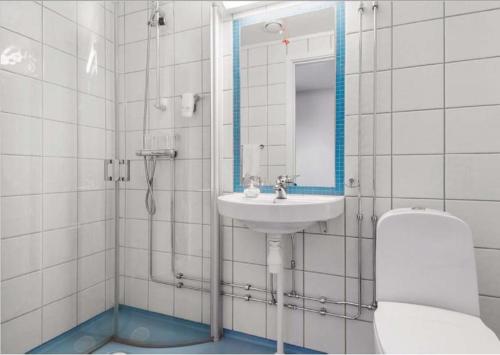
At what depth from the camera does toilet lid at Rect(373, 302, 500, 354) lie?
0.93 m

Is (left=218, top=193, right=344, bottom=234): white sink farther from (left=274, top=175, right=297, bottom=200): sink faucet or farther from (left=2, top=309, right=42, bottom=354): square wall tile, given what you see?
(left=2, top=309, right=42, bottom=354): square wall tile

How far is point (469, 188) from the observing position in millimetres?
1355

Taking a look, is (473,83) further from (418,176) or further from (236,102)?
(236,102)

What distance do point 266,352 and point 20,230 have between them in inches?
55.3

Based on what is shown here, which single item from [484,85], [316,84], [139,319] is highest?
[316,84]

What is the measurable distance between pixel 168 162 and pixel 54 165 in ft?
1.81

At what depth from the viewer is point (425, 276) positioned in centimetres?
124

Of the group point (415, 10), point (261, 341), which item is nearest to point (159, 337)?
point (261, 341)

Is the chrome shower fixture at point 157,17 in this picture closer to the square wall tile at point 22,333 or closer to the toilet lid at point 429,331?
the square wall tile at point 22,333

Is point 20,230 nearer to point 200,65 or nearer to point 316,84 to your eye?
point 200,65

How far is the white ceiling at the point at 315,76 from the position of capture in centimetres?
162

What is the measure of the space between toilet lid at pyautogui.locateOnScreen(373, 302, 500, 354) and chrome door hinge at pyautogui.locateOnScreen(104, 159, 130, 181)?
1.42m

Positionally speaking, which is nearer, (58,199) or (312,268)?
(58,199)

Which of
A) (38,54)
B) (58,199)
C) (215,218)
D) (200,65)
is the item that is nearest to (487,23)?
(200,65)
